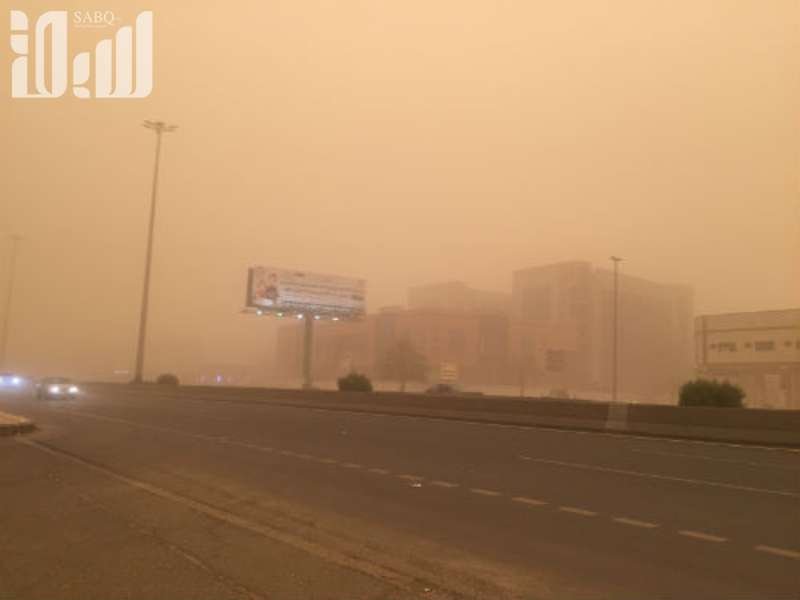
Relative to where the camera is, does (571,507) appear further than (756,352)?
No

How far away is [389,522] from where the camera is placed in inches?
406

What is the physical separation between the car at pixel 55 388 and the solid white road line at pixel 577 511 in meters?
42.0

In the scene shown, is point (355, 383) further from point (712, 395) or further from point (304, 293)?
point (712, 395)

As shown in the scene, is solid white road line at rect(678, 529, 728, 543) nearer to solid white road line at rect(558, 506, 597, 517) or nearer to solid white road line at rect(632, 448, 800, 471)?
solid white road line at rect(558, 506, 597, 517)

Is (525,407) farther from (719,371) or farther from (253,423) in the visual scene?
(719,371)

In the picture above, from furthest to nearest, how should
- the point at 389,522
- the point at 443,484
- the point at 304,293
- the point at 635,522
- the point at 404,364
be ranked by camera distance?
the point at 404,364, the point at 304,293, the point at 443,484, the point at 635,522, the point at 389,522

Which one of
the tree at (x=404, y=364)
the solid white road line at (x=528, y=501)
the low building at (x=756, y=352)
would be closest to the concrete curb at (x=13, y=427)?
the solid white road line at (x=528, y=501)

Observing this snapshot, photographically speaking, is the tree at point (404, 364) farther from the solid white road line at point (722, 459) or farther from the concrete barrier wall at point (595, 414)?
the solid white road line at point (722, 459)

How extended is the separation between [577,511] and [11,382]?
7128cm

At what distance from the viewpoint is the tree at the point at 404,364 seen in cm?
12756

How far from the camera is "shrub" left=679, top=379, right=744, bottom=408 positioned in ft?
104

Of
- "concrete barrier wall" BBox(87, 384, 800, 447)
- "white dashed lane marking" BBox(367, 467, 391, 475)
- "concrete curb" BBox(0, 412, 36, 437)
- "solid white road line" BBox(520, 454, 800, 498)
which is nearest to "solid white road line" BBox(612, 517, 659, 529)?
"solid white road line" BBox(520, 454, 800, 498)

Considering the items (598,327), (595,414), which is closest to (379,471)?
(595,414)

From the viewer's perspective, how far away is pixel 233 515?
1017 centimetres
